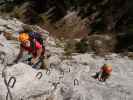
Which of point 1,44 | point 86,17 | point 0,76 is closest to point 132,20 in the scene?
point 86,17

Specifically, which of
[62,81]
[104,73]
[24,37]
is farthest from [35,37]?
[104,73]

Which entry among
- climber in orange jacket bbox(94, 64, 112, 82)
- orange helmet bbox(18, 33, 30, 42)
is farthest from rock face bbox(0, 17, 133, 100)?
orange helmet bbox(18, 33, 30, 42)

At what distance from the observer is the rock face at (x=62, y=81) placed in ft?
31.6

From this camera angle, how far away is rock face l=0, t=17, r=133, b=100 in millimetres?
9633

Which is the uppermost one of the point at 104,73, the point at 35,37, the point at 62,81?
the point at 35,37

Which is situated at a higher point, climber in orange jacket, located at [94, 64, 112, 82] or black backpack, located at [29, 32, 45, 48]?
black backpack, located at [29, 32, 45, 48]

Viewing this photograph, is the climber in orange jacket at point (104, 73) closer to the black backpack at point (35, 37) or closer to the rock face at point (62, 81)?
the rock face at point (62, 81)

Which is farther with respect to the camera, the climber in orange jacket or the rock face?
the climber in orange jacket

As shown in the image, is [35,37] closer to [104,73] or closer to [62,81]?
[62,81]

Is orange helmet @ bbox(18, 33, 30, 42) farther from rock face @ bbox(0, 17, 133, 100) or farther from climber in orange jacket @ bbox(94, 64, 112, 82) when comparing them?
climber in orange jacket @ bbox(94, 64, 112, 82)

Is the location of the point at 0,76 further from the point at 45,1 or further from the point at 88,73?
the point at 45,1

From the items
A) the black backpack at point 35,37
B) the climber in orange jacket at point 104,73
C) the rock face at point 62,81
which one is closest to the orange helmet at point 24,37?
the black backpack at point 35,37

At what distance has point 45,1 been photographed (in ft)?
62.8

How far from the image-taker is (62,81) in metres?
10.7
